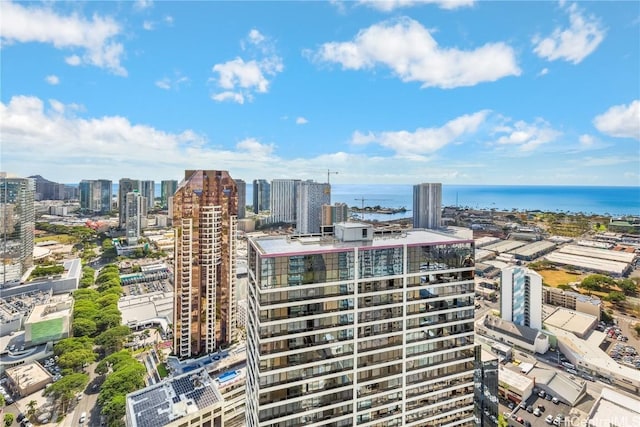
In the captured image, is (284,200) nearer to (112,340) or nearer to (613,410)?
(112,340)

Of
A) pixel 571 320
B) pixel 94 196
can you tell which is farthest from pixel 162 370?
pixel 94 196

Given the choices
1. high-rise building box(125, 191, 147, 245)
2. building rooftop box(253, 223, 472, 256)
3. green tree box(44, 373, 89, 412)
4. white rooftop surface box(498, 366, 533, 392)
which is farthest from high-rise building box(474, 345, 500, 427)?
high-rise building box(125, 191, 147, 245)

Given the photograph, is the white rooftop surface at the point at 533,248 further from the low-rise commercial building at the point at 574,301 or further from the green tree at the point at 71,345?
the green tree at the point at 71,345

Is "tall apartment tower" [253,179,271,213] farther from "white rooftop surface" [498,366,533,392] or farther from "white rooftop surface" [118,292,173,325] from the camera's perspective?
"white rooftop surface" [498,366,533,392]

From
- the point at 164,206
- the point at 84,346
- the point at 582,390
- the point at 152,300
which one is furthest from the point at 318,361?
the point at 164,206

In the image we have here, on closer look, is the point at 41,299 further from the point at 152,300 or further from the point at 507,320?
the point at 507,320

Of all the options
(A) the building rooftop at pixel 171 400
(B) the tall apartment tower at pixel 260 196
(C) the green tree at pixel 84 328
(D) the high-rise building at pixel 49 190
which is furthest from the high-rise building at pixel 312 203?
(D) the high-rise building at pixel 49 190
